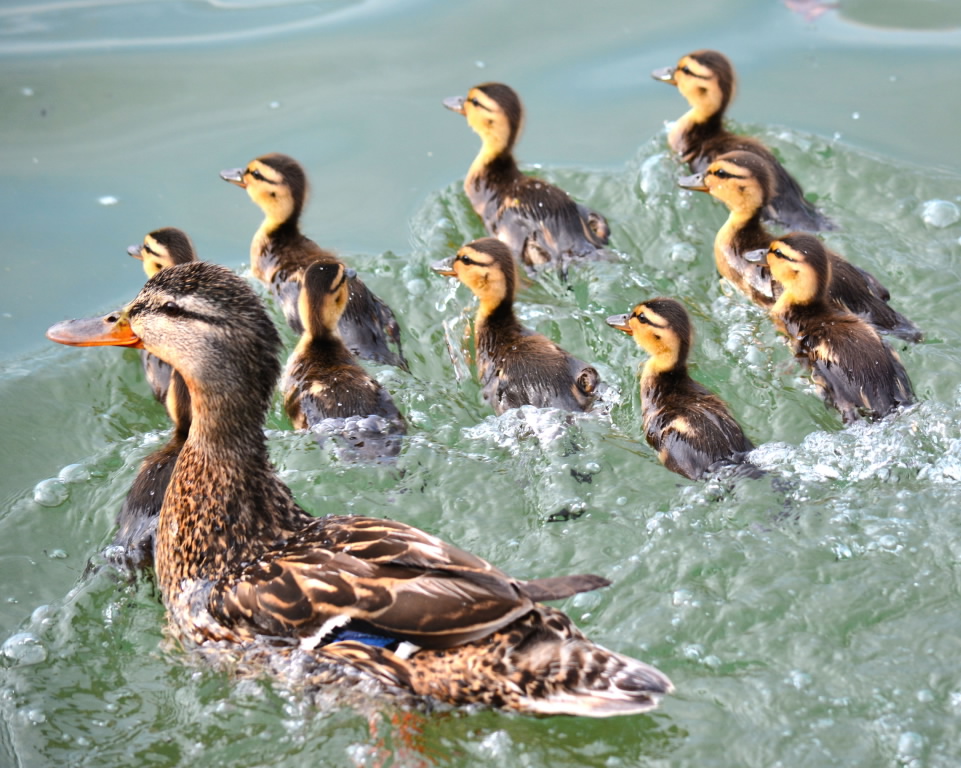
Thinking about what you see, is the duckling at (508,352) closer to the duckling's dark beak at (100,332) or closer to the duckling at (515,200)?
the duckling at (515,200)

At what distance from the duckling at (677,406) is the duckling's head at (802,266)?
507 millimetres

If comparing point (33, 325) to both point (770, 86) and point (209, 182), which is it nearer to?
point (209, 182)

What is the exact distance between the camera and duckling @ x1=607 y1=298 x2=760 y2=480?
12.2 ft

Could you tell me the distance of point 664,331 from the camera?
161 inches

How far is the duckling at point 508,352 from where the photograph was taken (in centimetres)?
413

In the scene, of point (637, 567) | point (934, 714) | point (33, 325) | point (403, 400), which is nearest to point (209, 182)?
point (33, 325)

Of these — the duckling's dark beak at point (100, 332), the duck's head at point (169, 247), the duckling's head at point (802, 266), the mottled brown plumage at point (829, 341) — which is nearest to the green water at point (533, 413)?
the mottled brown plumage at point (829, 341)

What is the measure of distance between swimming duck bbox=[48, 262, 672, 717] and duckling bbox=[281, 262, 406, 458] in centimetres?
65

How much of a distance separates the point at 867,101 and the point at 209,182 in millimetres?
3526

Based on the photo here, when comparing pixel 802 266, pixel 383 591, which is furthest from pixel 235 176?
pixel 383 591

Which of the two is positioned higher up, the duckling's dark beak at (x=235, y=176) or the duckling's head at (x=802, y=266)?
the duckling's dark beak at (x=235, y=176)

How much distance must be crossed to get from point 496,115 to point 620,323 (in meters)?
1.45

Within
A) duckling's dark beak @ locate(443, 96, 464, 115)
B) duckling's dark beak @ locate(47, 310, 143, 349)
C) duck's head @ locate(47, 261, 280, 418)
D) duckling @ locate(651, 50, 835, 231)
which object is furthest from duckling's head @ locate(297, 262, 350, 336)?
duckling @ locate(651, 50, 835, 231)

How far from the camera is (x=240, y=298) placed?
3.13 metres
